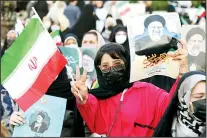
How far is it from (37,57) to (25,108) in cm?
41

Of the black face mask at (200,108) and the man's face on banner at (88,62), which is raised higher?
the man's face on banner at (88,62)

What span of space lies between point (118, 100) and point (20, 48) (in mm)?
901

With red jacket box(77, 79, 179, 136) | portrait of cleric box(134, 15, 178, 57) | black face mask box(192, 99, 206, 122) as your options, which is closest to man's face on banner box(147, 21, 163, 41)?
portrait of cleric box(134, 15, 178, 57)

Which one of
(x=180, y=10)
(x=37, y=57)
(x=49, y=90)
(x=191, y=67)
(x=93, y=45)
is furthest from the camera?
(x=180, y=10)

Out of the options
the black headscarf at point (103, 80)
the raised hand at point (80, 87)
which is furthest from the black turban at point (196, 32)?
the raised hand at point (80, 87)

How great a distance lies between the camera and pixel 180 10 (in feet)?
47.3

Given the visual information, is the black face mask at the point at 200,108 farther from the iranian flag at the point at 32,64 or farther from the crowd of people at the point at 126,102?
the iranian flag at the point at 32,64

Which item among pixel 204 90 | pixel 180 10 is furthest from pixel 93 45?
pixel 180 10

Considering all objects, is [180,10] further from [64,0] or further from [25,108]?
[25,108]

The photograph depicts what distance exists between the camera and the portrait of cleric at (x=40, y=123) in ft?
15.9

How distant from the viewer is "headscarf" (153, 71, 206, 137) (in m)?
3.76

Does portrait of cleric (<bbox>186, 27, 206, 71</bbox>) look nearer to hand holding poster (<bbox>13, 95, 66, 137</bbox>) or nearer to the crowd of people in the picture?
the crowd of people

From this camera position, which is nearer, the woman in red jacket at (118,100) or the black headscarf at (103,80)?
the woman in red jacket at (118,100)

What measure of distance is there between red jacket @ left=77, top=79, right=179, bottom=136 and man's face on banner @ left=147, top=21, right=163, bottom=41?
0.53m
